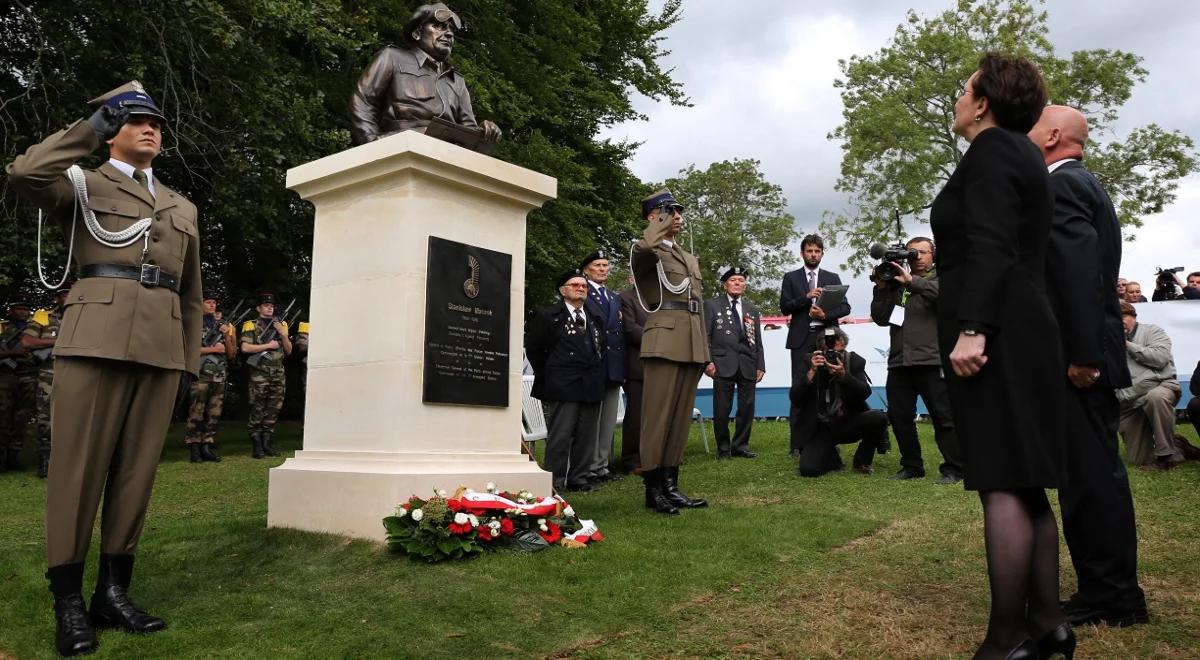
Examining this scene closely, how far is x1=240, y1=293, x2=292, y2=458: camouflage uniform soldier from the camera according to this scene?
38.1 ft

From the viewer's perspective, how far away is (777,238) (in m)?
42.5

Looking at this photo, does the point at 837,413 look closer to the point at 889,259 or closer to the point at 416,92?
the point at 889,259

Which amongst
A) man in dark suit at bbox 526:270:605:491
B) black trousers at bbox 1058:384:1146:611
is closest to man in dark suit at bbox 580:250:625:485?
man in dark suit at bbox 526:270:605:491

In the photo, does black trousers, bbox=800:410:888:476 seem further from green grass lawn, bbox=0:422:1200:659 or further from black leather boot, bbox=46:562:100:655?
black leather boot, bbox=46:562:100:655

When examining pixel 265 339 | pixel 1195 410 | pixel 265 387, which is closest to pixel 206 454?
pixel 265 387

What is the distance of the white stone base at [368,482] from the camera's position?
4996mm

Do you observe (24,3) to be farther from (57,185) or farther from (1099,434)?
(1099,434)

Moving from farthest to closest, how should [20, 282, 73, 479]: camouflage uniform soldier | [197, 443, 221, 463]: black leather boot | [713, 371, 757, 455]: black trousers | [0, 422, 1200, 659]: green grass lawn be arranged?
1. [197, 443, 221, 463]: black leather boot
2. [20, 282, 73, 479]: camouflage uniform soldier
3. [713, 371, 757, 455]: black trousers
4. [0, 422, 1200, 659]: green grass lawn

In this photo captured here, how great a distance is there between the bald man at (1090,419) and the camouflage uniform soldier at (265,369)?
9708mm

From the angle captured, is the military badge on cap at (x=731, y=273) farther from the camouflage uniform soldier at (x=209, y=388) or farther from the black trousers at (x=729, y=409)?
the camouflage uniform soldier at (x=209, y=388)

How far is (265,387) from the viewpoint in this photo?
11.8m

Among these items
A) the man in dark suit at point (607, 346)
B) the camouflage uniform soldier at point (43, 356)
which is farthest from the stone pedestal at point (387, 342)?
the camouflage uniform soldier at point (43, 356)

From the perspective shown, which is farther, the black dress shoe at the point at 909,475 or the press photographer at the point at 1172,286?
the press photographer at the point at 1172,286

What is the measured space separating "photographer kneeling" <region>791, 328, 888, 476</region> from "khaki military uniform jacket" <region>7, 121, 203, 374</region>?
→ 521cm
